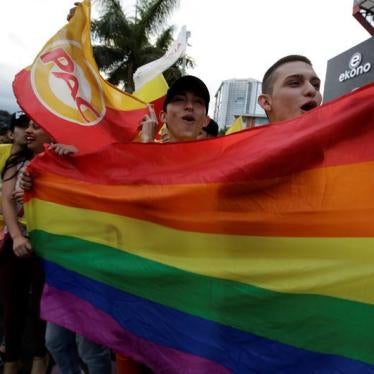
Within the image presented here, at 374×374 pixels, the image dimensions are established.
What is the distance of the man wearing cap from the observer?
218 centimetres

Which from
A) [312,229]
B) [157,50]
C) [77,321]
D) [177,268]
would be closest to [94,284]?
[77,321]

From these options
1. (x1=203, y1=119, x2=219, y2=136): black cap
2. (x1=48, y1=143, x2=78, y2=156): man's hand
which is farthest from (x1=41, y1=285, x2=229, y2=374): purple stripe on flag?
(x1=203, y1=119, x2=219, y2=136): black cap

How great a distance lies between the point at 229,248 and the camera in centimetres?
150

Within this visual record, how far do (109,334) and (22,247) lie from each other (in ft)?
2.16

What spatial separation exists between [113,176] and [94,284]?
48 centimetres

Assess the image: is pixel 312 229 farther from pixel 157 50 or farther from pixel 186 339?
pixel 157 50

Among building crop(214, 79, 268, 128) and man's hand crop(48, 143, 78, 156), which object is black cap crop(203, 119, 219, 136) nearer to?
man's hand crop(48, 143, 78, 156)

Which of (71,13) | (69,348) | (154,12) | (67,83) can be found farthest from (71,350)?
(154,12)

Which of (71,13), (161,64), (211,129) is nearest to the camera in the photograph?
(71,13)

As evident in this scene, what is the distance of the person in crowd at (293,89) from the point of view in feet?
5.97

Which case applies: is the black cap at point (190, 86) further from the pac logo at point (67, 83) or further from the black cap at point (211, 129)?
the black cap at point (211, 129)

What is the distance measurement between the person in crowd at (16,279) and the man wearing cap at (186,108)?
2.75 ft

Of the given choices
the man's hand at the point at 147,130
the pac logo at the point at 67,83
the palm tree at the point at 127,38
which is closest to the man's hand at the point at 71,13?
the pac logo at the point at 67,83

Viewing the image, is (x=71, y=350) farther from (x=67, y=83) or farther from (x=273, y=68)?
(x=273, y=68)
